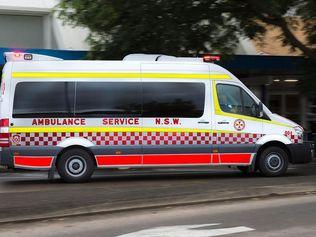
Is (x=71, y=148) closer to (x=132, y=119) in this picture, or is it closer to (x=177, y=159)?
(x=132, y=119)

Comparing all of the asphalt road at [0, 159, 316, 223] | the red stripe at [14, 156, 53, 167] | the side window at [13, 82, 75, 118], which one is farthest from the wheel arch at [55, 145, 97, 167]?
the side window at [13, 82, 75, 118]

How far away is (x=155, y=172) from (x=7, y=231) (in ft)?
25.9

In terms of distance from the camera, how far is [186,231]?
750cm

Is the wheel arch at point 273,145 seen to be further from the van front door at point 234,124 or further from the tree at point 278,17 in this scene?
the tree at point 278,17

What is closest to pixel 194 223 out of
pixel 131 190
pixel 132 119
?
pixel 131 190

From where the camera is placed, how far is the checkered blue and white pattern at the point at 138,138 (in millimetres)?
12172

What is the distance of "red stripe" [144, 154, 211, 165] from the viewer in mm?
12575

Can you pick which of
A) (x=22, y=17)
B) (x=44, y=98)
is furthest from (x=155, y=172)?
(x=22, y=17)

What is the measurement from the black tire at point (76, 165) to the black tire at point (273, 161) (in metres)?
3.80

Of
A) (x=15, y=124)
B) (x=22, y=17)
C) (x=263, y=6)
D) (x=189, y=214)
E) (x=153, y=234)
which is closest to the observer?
(x=153, y=234)

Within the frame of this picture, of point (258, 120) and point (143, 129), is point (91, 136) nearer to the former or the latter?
point (143, 129)

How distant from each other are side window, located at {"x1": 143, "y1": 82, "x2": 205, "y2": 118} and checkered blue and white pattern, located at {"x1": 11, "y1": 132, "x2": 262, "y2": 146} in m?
0.44

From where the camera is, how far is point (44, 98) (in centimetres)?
1223

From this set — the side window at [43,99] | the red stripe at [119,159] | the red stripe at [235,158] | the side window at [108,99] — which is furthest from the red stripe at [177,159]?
Result: the side window at [43,99]
